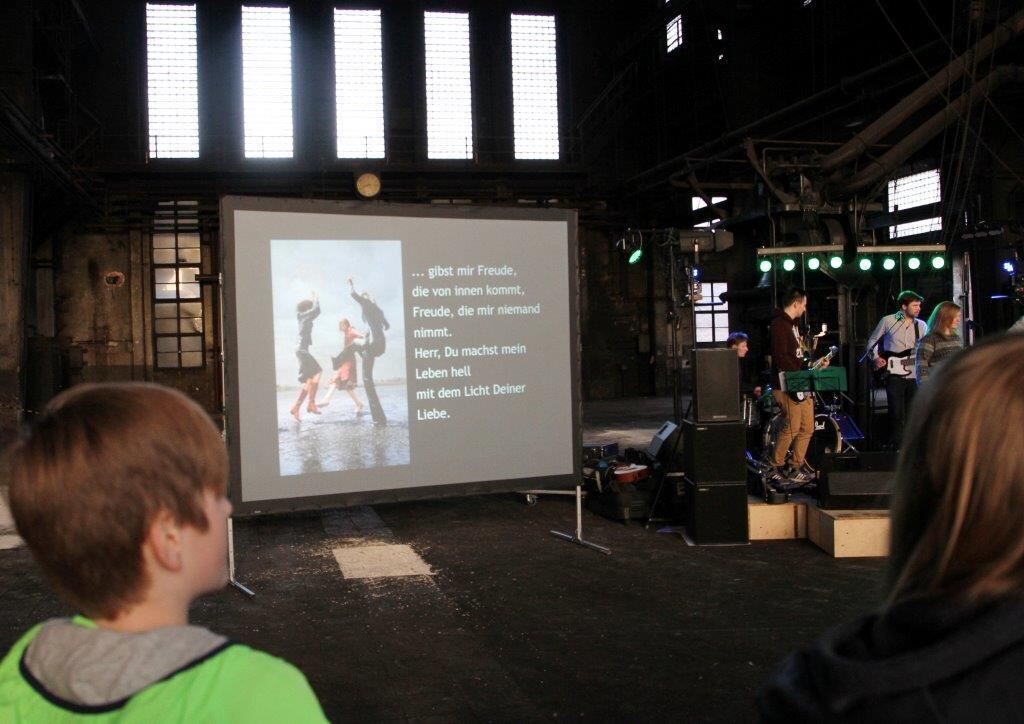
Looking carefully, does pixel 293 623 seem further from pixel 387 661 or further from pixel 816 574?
pixel 816 574

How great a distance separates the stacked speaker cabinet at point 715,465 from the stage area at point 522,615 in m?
0.18

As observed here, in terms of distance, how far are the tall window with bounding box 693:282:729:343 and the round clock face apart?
29.3 feet

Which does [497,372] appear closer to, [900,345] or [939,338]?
[939,338]

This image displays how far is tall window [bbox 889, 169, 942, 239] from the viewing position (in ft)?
54.9

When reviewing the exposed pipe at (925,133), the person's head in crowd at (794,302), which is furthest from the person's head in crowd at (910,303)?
the exposed pipe at (925,133)

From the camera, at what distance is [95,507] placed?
3.15ft

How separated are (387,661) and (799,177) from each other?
10.1 metres

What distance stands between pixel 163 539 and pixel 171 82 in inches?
897

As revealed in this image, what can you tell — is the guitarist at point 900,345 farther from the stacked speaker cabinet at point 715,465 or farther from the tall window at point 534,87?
the tall window at point 534,87

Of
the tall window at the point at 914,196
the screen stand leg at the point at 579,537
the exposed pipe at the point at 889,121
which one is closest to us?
the screen stand leg at the point at 579,537

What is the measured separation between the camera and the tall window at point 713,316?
23797 mm

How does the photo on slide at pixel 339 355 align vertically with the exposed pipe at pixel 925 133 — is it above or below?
below

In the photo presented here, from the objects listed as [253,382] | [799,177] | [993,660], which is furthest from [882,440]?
[993,660]

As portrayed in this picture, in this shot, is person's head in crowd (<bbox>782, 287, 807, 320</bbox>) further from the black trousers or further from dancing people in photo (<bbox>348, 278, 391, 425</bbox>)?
dancing people in photo (<bbox>348, 278, 391, 425</bbox>)
